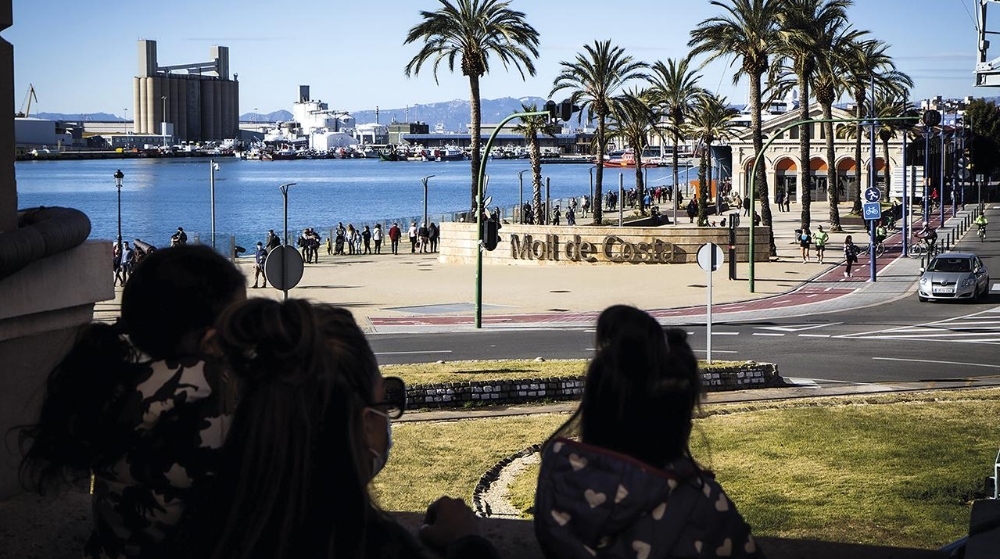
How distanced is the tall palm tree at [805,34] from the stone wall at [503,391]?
33.2 m

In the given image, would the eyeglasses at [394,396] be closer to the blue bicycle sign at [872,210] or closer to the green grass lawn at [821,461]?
the green grass lawn at [821,461]

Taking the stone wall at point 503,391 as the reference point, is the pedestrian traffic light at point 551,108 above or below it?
above

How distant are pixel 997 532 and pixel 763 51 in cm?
4716

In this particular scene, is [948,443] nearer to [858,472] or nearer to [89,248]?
[858,472]

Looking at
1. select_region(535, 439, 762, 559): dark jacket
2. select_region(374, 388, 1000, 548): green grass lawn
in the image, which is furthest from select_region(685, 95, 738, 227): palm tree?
select_region(535, 439, 762, 559): dark jacket

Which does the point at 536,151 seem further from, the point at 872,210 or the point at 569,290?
the point at 569,290

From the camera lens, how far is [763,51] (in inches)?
1965

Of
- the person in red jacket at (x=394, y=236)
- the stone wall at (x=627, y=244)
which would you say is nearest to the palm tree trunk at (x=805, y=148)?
the stone wall at (x=627, y=244)

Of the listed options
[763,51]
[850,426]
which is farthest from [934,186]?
[850,426]

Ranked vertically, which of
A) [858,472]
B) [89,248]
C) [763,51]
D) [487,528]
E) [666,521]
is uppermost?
[763,51]

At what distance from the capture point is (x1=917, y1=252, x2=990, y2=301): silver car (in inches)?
1341

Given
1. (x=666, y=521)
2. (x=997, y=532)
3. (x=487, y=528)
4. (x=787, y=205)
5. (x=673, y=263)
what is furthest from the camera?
(x=787, y=205)

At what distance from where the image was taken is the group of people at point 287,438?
305cm

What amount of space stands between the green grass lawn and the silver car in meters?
17.0
